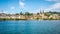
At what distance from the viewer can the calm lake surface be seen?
12.4 ft

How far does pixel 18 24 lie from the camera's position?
12.5 ft

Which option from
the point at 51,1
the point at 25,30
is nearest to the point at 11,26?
the point at 25,30

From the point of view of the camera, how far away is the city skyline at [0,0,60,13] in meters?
3.76

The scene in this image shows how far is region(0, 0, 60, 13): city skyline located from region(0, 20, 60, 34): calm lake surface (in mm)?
394

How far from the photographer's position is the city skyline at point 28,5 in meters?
3.76

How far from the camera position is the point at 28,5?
380cm

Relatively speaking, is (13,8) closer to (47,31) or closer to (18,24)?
(18,24)

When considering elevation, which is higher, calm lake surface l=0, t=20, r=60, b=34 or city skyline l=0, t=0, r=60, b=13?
city skyline l=0, t=0, r=60, b=13

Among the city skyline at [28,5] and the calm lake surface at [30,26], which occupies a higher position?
the city skyline at [28,5]

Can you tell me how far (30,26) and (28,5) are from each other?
28.1 inches

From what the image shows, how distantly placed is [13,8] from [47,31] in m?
1.38

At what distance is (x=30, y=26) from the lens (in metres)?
3.84

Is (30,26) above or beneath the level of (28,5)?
beneath

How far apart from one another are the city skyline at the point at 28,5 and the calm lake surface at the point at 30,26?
1.29 ft
